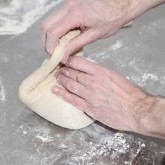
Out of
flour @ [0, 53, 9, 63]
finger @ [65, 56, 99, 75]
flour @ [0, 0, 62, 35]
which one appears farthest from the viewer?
flour @ [0, 0, 62, 35]

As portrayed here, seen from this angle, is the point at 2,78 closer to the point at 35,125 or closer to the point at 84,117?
the point at 35,125

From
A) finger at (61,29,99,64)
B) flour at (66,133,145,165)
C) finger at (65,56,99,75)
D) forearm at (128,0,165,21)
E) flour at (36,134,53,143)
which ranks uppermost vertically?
forearm at (128,0,165,21)

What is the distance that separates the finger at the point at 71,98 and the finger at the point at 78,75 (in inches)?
2.2

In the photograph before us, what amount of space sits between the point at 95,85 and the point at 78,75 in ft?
0.24

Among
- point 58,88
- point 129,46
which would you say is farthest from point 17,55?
point 129,46

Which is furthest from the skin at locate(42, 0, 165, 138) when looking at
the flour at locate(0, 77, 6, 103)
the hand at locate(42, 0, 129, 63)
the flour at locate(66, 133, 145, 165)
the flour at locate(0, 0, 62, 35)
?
the flour at locate(0, 0, 62, 35)

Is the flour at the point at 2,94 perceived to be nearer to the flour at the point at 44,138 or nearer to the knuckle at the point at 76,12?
the flour at the point at 44,138

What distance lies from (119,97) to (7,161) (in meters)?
0.42

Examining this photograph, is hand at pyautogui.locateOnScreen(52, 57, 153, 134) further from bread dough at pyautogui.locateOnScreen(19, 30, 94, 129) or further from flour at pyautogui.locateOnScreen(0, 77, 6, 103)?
flour at pyautogui.locateOnScreen(0, 77, 6, 103)

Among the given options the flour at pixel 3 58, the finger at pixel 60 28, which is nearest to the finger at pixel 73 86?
the finger at pixel 60 28

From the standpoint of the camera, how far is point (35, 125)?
1.28 m

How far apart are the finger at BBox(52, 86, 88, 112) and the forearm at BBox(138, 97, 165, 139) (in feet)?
0.66

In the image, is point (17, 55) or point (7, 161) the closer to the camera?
point (7, 161)

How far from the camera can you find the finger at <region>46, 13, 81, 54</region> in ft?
3.66
